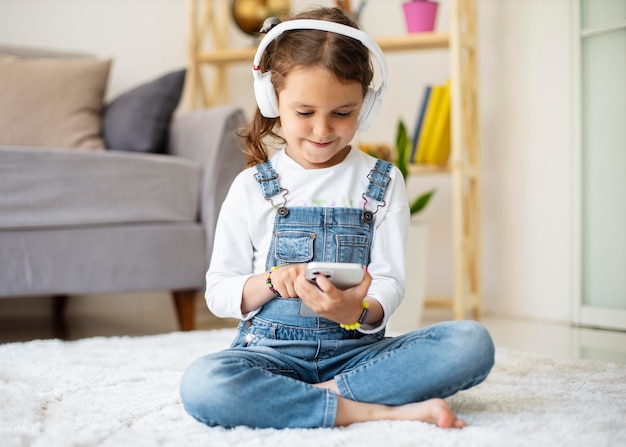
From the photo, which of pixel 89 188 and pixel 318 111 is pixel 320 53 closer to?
pixel 318 111

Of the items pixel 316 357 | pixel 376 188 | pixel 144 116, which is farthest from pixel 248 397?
pixel 144 116

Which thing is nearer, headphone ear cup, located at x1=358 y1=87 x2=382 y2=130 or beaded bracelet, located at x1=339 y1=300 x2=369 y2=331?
beaded bracelet, located at x1=339 y1=300 x2=369 y2=331

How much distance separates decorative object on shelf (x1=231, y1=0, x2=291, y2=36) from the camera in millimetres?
2734

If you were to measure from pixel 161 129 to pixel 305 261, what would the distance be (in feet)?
4.09

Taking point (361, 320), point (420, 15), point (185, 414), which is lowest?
point (185, 414)

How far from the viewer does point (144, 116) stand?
2146mm

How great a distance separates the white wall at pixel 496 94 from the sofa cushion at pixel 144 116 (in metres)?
0.57

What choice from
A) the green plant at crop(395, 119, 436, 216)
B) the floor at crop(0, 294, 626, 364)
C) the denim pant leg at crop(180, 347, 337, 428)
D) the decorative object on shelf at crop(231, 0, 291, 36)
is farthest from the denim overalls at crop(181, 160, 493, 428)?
the decorative object on shelf at crop(231, 0, 291, 36)

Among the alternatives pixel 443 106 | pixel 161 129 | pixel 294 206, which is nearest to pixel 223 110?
pixel 161 129

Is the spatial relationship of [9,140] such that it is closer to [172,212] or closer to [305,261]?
[172,212]

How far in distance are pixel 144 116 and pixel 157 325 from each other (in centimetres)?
68

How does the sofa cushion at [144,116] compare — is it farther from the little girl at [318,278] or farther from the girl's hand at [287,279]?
the girl's hand at [287,279]

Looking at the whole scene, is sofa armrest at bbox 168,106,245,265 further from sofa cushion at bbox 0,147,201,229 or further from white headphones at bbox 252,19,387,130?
white headphones at bbox 252,19,387,130

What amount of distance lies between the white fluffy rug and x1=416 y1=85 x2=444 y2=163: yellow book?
0.99 m
